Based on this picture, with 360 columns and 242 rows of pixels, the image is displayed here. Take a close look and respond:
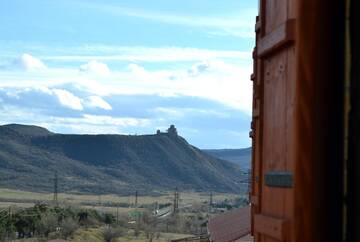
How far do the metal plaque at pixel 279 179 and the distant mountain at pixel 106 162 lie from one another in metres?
94.4

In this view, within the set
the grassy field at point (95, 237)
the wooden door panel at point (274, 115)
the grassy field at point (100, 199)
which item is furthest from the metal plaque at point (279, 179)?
the grassy field at point (100, 199)

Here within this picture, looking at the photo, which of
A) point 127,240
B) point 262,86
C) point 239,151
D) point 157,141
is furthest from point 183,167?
point 262,86

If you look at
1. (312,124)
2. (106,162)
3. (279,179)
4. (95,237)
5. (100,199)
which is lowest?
(95,237)

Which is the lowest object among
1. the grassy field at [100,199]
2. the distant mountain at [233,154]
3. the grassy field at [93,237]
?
the grassy field at [93,237]

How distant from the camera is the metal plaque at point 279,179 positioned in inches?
127

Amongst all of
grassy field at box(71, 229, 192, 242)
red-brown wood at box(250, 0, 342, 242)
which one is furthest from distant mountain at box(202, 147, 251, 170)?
red-brown wood at box(250, 0, 342, 242)

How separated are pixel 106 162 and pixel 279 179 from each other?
100 metres

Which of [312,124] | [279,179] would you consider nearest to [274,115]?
[279,179]

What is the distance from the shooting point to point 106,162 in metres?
103

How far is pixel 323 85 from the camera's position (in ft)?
10.3

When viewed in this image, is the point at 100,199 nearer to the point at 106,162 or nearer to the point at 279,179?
the point at 106,162

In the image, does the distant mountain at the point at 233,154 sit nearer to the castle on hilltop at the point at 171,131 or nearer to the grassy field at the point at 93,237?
the castle on hilltop at the point at 171,131

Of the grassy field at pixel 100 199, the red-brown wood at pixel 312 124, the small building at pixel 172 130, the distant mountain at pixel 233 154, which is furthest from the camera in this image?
the distant mountain at pixel 233 154

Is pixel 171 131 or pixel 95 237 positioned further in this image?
pixel 171 131
